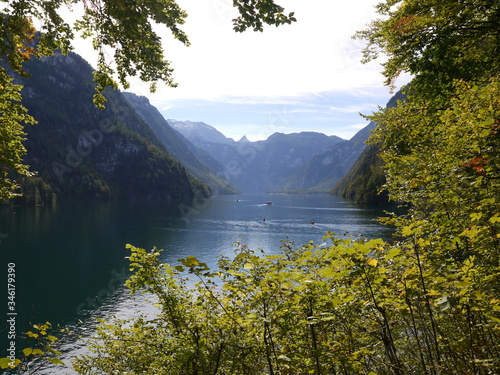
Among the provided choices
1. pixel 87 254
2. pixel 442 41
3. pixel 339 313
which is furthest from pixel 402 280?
pixel 87 254

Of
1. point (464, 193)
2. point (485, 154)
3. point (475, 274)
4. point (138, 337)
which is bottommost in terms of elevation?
point (138, 337)

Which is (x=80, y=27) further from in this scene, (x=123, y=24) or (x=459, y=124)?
(x=459, y=124)

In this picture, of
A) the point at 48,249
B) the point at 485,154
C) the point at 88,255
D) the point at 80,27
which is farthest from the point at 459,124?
the point at 48,249

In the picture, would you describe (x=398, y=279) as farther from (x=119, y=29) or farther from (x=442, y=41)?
(x=442, y=41)

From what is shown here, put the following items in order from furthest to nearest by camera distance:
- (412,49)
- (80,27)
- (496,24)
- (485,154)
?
(412,49) < (496,24) < (80,27) < (485,154)

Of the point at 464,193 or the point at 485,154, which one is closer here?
the point at 485,154

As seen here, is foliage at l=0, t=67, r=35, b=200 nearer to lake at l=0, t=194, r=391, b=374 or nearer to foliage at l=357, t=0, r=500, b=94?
lake at l=0, t=194, r=391, b=374

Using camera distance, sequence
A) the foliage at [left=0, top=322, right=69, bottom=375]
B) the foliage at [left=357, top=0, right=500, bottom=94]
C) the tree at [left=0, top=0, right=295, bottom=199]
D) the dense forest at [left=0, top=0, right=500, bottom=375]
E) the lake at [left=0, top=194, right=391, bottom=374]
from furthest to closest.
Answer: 1. the lake at [left=0, top=194, right=391, bottom=374]
2. the foliage at [left=357, top=0, right=500, bottom=94]
3. the tree at [left=0, top=0, right=295, bottom=199]
4. the dense forest at [left=0, top=0, right=500, bottom=375]
5. the foliage at [left=0, top=322, right=69, bottom=375]

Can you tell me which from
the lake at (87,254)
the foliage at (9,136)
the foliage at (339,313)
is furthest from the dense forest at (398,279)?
the foliage at (9,136)

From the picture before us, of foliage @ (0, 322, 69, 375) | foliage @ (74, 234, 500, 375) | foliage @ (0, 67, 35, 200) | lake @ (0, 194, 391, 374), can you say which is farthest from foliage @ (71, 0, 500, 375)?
foliage @ (0, 67, 35, 200)

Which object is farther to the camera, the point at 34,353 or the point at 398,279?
the point at 398,279

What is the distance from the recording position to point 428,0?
10.8m

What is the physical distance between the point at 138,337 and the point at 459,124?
9896 millimetres

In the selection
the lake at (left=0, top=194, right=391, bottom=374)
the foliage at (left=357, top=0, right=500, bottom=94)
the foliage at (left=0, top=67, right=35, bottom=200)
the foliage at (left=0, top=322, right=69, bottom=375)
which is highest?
the foliage at (left=357, top=0, right=500, bottom=94)
